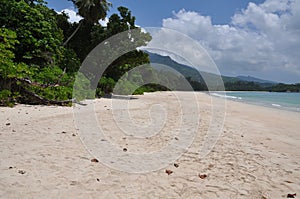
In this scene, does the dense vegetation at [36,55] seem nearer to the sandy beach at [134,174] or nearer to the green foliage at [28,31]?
the green foliage at [28,31]

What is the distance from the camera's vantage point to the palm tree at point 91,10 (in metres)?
22.6

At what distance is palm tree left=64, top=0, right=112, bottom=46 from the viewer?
2264cm

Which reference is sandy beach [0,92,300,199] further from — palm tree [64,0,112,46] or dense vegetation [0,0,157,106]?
palm tree [64,0,112,46]

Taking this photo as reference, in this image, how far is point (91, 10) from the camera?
23.4m

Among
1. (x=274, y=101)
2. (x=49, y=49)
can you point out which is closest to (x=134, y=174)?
(x=49, y=49)

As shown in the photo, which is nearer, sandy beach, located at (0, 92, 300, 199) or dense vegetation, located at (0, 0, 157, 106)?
sandy beach, located at (0, 92, 300, 199)

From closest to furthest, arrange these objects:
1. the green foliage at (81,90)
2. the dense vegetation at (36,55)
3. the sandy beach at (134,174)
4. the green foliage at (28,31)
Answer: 1. the sandy beach at (134,174)
2. the dense vegetation at (36,55)
3. the green foliage at (28,31)
4. the green foliage at (81,90)

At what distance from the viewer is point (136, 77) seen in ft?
115

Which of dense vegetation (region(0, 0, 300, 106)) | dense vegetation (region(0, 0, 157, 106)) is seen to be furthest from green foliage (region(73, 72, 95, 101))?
dense vegetation (region(0, 0, 157, 106))

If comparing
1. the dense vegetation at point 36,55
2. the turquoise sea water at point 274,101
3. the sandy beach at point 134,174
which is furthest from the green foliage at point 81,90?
the turquoise sea water at point 274,101

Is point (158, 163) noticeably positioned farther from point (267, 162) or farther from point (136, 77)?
point (136, 77)

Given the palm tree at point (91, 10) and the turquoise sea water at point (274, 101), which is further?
the turquoise sea water at point (274, 101)

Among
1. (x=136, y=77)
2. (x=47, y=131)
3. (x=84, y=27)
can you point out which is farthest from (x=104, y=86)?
(x=47, y=131)

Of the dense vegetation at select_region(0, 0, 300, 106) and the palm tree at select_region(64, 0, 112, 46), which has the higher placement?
the palm tree at select_region(64, 0, 112, 46)
